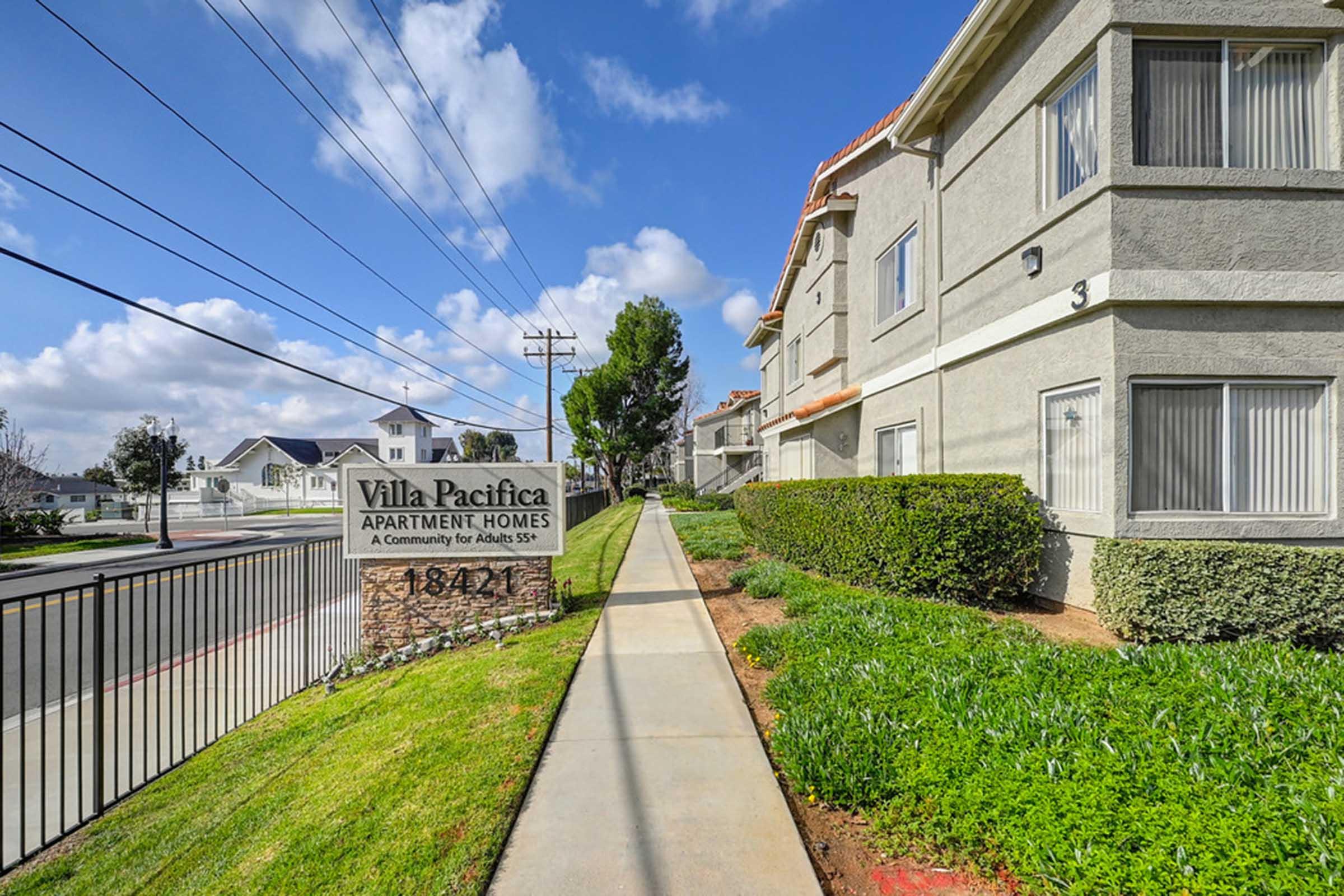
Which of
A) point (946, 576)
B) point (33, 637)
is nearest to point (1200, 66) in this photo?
point (946, 576)

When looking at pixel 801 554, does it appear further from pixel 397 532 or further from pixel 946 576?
pixel 397 532

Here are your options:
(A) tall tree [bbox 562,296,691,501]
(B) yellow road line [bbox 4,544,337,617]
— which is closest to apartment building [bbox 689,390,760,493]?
(A) tall tree [bbox 562,296,691,501]

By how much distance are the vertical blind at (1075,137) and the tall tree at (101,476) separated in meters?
59.5

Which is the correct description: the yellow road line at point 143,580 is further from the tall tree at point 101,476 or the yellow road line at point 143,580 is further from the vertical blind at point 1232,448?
the tall tree at point 101,476

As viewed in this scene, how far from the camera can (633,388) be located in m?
37.3

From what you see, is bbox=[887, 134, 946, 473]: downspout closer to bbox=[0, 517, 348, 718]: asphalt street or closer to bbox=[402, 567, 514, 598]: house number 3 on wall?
bbox=[402, 567, 514, 598]: house number 3 on wall

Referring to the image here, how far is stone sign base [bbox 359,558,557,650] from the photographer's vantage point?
750 cm

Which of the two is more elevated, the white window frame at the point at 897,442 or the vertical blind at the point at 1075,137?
the vertical blind at the point at 1075,137

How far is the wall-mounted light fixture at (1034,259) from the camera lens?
714 centimetres

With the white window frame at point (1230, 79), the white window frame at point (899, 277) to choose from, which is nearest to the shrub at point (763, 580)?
the white window frame at point (899, 277)

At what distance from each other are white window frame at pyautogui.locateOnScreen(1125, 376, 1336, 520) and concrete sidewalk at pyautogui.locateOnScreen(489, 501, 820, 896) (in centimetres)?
475

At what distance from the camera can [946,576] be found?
6.94 m

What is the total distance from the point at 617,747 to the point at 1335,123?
9.39 m

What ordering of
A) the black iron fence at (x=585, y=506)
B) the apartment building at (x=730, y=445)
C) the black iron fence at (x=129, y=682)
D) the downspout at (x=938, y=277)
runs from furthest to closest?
the apartment building at (x=730, y=445)
the black iron fence at (x=585, y=506)
the downspout at (x=938, y=277)
the black iron fence at (x=129, y=682)
